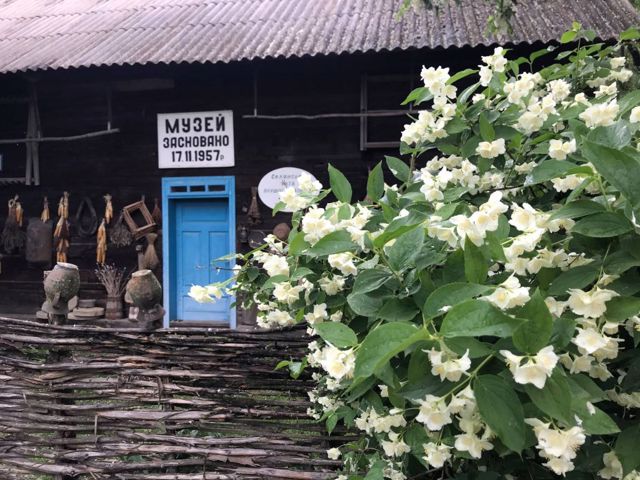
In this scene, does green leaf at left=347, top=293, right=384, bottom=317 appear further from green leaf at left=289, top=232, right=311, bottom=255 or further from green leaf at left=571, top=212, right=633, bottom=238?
green leaf at left=571, top=212, right=633, bottom=238

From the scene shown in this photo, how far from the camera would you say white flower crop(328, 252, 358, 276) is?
107cm

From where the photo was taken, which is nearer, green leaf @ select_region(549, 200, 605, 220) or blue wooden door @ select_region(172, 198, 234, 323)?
green leaf @ select_region(549, 200, 605, 220)

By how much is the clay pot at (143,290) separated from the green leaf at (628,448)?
200 centimetres

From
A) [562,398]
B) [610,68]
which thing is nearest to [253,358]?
[562,398]

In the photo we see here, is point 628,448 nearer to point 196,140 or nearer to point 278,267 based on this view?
point 278,267

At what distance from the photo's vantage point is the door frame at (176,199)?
21.4 feet

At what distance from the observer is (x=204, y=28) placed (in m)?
6.49

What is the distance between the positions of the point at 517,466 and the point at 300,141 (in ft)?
18.3

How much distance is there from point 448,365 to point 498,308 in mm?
120

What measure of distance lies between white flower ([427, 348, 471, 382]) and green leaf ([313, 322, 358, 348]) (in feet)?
0.60

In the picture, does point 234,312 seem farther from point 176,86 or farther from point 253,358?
point 253,358

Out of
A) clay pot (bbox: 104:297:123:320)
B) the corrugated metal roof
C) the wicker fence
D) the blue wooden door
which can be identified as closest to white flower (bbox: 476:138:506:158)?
the wicker fence

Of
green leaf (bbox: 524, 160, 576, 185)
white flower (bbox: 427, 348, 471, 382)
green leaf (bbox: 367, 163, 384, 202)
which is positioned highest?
green leaf (bbox: 367, 163, 384, 202)

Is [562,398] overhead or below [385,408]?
overhead
